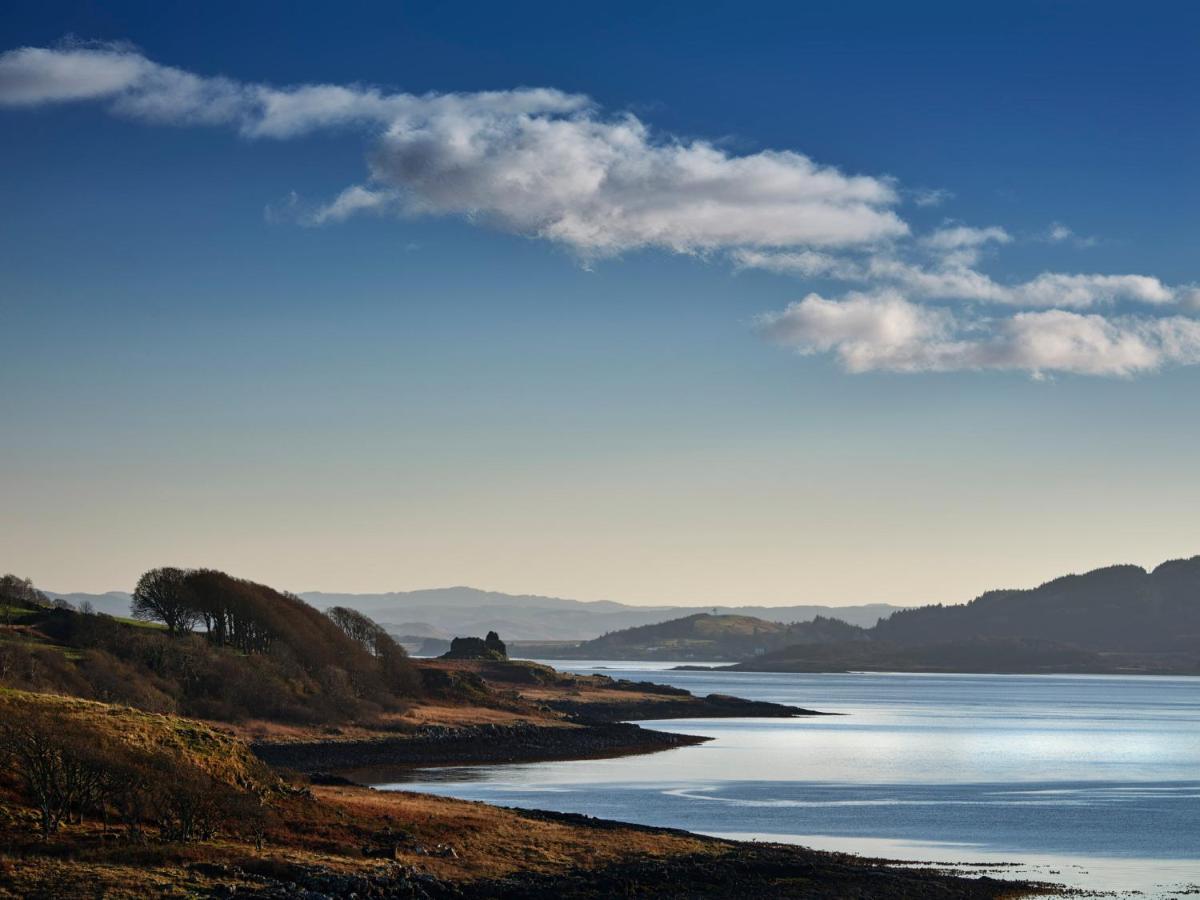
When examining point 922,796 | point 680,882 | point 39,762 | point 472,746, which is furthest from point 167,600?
point 680,882

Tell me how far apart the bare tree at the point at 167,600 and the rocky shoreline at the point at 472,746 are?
101 ft

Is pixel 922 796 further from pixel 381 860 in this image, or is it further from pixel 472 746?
pixel 381 860

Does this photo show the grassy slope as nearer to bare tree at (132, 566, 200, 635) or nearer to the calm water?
the calm water

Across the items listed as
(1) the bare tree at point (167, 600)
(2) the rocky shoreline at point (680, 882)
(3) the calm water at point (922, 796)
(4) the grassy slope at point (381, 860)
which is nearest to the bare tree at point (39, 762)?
(4) the grassy slope at point (381, 860)

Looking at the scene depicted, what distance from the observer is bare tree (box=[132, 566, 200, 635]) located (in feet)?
497

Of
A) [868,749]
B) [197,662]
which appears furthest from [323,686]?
[868,749]

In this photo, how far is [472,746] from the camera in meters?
128

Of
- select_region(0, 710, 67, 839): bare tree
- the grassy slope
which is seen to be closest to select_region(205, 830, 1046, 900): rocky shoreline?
the grassy slope

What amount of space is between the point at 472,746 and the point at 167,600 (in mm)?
42944

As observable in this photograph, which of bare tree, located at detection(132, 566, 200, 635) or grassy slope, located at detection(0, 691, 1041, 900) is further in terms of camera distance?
bare tree, located at detection(132, 566, 200, 635)

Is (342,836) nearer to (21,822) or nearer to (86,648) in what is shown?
(21,822)

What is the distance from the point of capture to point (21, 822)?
50.8 metres

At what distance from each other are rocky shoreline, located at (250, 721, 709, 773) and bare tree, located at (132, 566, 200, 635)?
30776 millimetres

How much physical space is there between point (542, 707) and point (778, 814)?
9557 centimetres
